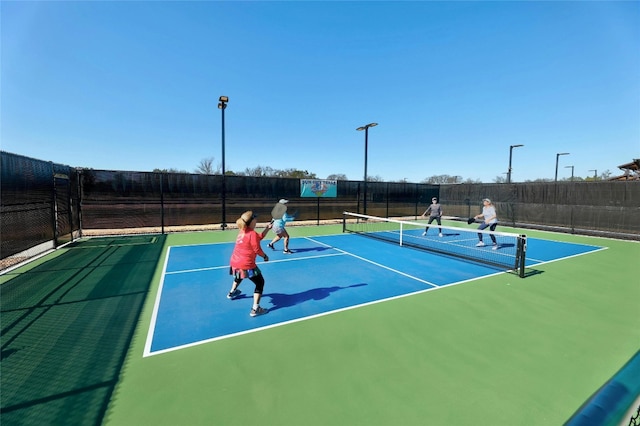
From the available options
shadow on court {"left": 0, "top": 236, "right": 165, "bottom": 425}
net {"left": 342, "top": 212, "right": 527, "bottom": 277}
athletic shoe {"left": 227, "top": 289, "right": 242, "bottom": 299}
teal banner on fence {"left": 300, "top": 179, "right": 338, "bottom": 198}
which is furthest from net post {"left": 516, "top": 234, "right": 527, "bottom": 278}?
teal banner on fence {"left": 300, "top": 179, "right": 338, "bottom": 198}

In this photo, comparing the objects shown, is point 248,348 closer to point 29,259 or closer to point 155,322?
point 155,322

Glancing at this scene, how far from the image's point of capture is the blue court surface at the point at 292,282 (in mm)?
4879

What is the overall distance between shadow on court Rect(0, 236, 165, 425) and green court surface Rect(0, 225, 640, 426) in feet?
0.06

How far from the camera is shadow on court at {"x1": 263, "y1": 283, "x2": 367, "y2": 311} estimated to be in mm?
5699

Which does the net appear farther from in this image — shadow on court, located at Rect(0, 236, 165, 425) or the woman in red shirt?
shadow on court, located at Rect(0, 236, 165, 425)

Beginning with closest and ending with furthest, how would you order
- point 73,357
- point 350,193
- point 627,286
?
point 73,357, point 627,286, point 350,193

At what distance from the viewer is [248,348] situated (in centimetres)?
416

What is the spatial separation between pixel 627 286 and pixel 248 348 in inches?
340

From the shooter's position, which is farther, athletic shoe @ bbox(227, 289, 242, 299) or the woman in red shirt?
athletic shoe @ bbox(227, 289, 242, 299)

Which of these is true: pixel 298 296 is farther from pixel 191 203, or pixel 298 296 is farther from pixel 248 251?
pixel 191 203

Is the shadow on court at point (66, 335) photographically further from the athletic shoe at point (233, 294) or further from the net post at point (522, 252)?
the net post at point (522, 252)

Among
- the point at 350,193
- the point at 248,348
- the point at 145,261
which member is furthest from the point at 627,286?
the point at 350,193

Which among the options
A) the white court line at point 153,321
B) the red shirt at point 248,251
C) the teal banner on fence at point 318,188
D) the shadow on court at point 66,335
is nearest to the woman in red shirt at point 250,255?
the red shirt at point 248,251

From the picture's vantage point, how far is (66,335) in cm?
452
